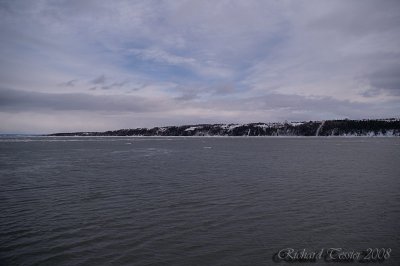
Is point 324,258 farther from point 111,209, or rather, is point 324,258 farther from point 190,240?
point 111,209

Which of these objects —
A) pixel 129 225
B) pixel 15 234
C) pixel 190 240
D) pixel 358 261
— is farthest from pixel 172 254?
pixel 15 234

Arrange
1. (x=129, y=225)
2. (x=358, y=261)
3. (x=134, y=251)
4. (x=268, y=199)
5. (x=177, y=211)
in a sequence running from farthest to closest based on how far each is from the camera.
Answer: (x=268, y=199), (x=177, y=211), (x=129, y=225), (x=134, y=251), (x=358, y=261)

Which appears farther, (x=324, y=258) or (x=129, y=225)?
(x=129, y=225)

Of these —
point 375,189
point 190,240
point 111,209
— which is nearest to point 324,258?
point 190,240

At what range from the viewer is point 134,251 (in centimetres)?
1081

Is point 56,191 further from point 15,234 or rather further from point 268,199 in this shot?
point 268,199

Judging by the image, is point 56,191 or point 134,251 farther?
point 56,191

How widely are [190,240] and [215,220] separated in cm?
274

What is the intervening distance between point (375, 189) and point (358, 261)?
13.0 metres

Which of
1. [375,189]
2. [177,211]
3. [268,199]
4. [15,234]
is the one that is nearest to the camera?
[15,234]

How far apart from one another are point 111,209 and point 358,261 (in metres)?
11.8

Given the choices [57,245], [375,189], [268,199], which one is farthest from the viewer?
[375,189]

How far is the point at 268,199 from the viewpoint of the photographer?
18.4m

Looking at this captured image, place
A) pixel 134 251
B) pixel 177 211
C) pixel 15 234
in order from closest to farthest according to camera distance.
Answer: pixel 134 251, pixel 15 234, pixel 177 211
